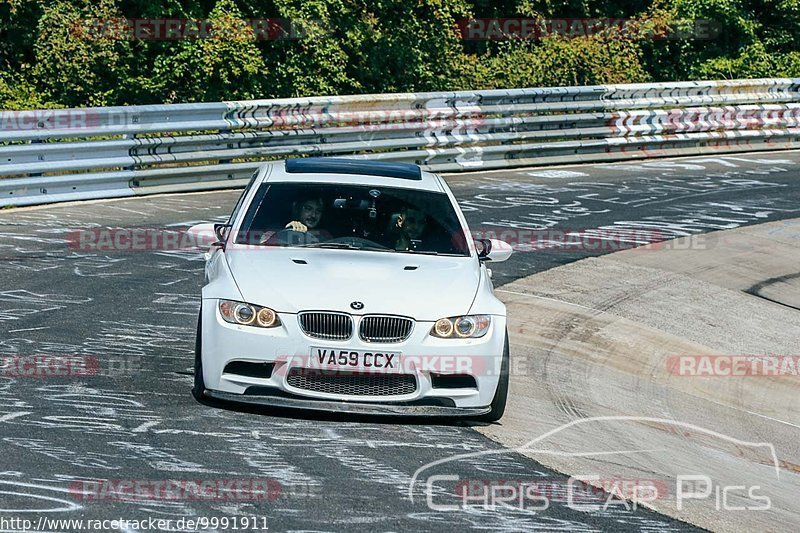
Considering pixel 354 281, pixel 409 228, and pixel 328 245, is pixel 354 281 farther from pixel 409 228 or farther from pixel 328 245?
pixel 409 228

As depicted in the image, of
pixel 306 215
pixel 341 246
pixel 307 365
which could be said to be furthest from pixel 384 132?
pixel 307 365

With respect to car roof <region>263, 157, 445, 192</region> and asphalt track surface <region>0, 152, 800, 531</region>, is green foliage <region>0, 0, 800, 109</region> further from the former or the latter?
car roof <region>263, 157, 445, 192</region>

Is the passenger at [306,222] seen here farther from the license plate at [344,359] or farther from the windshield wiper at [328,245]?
the license plate at [344,359]

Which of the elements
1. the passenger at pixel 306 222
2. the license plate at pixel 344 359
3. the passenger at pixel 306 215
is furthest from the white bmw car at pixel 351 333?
the passenger at pixel 306 215

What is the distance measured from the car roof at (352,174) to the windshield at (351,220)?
0.11 meters

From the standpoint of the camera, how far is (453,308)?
824 cm

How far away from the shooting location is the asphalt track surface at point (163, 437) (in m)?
6.45

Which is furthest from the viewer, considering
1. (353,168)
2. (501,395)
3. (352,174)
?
(353,168)

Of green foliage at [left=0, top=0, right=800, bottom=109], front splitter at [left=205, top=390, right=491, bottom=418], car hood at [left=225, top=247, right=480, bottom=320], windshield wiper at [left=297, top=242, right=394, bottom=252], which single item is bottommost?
front splitter at [left=205, top=390, right=491, bottom=418]

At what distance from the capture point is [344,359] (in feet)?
26.0

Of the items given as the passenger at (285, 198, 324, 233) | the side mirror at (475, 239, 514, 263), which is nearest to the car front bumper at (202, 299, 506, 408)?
the passenger at (285, 198, 324, 233)

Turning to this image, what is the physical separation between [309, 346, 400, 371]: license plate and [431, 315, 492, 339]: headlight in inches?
16.5

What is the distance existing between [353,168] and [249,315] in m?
2.32

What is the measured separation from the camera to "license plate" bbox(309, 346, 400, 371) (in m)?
7.93
